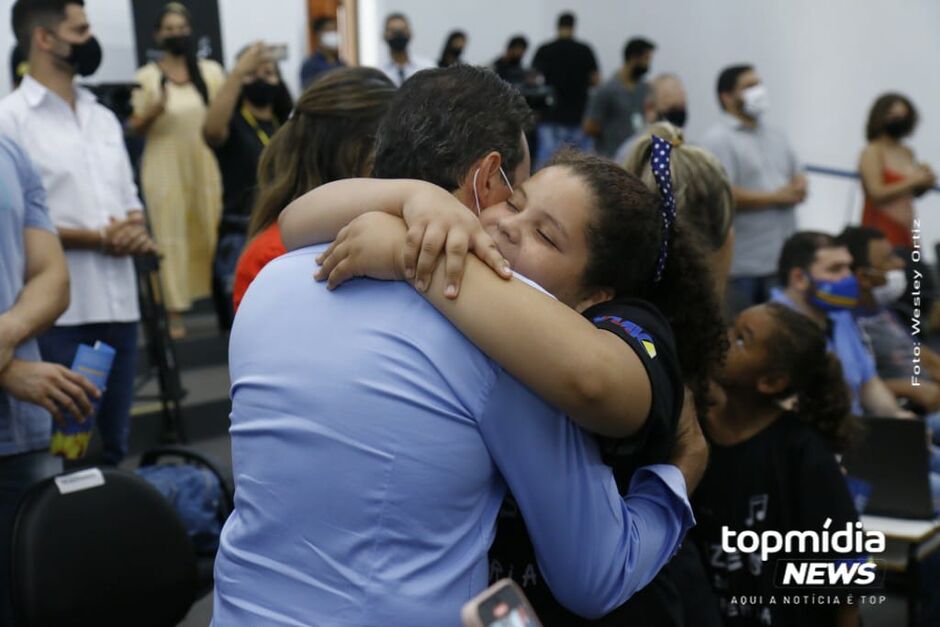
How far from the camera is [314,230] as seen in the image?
4.01 feet

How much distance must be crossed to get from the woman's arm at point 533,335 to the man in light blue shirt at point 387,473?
0.08 feet

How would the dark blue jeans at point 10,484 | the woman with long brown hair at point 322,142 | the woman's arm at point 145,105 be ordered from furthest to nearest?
the woman's arm at point 145,105 < the dark blue jeans at point 10,484 < the woman with long brown hair at point 322,142

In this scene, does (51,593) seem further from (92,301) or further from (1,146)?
(92,301)

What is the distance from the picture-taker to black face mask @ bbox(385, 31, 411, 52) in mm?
7500

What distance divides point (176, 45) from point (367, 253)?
16.5ft

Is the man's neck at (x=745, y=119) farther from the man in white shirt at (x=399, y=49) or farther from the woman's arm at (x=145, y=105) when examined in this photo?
the woman's arm at (x=145, y=105)

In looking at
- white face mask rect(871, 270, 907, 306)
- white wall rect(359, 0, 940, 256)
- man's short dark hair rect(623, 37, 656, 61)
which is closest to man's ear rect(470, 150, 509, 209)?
white face mask rect(871, 270, 907, 306)

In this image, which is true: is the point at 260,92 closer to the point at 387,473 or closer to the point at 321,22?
the point at 321,22

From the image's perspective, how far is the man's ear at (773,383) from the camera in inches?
91.9

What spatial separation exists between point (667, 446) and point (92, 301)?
2649 mm

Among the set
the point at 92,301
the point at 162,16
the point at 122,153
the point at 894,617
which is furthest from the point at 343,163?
the point at 162,16

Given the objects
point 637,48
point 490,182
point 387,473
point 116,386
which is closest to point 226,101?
point 116,386

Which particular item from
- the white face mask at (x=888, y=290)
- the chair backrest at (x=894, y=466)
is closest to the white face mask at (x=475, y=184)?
the chair backrest at (x=894, y=466)

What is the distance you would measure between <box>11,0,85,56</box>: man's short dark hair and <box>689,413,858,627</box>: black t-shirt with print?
2.43m
